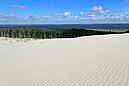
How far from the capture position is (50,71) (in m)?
8.96

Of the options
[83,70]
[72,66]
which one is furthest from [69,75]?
[72,66]

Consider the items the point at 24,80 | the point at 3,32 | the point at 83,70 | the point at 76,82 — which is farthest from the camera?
the point at 3,32

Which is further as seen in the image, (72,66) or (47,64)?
(47,64)

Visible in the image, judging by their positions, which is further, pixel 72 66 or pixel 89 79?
pixel 72 66

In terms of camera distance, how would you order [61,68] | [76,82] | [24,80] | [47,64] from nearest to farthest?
[76,82]
[24,80]
[61,68]
[47,64]

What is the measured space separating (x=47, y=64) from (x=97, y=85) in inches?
166

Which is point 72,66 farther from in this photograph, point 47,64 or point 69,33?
point 69,33

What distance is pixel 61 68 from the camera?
9.36m

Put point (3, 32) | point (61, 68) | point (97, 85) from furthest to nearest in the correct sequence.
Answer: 1. point (3, 32)
2. point (61, 68)
3. point (97, 85)

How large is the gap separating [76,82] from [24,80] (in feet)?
6.83

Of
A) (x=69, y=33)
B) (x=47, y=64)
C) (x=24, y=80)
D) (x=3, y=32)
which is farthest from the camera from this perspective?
(x=3, y=32)

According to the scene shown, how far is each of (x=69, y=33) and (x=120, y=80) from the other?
6428 centimetres

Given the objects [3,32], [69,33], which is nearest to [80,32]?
[69,33]

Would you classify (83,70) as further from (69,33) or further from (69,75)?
(69,33)
